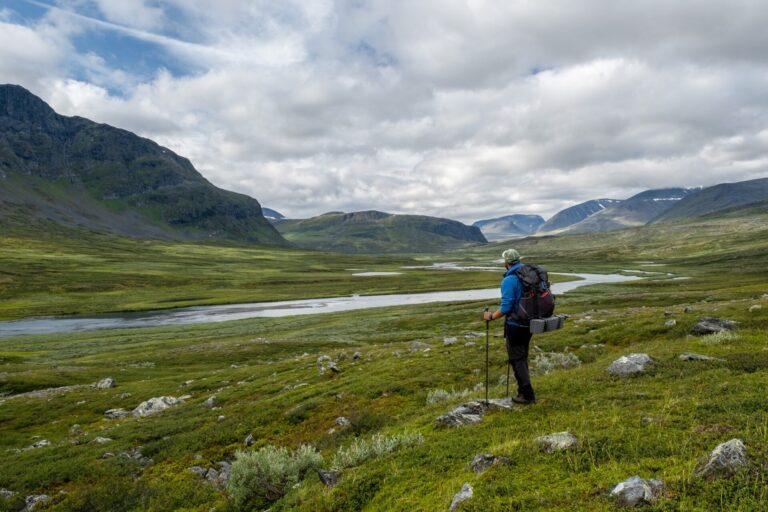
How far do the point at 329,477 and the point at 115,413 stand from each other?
2459 cm

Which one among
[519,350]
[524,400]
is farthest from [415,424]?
[519,350]

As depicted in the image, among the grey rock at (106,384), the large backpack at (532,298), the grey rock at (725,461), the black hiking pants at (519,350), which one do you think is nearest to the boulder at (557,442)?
the grey rock at (725,461)

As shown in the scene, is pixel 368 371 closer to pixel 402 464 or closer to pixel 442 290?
pixel 402 464

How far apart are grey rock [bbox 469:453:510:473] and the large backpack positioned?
4.25m

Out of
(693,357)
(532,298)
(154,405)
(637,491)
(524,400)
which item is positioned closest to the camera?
(637,491)

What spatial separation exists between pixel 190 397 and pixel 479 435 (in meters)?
25.8

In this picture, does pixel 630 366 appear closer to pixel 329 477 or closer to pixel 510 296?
pixel 510 296

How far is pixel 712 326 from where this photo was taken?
23141 mm

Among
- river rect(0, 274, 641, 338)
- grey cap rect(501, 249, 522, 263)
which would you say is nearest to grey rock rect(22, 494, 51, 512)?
grey cap rect(501, 249, 522, 263)

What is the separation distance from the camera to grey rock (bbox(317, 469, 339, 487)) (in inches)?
416

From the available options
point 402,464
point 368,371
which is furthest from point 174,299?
point 402,464

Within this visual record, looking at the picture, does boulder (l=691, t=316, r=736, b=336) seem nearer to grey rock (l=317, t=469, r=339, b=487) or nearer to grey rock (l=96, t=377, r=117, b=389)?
grey rock (l=317, t=469, r=339, b=487)

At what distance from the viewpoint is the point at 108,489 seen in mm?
14258

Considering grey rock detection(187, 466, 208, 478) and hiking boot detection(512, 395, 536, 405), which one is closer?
hiking boot detection(512, 395, 536, 405)
